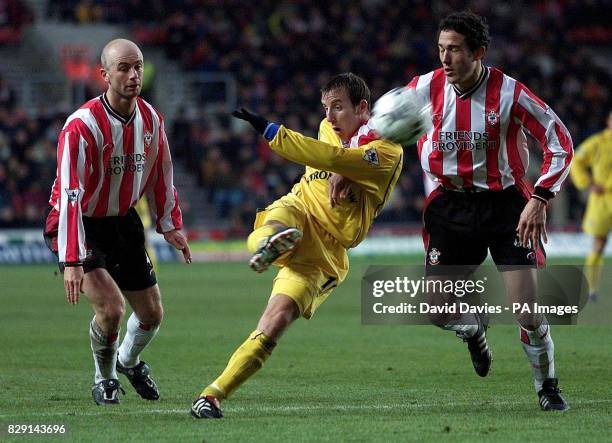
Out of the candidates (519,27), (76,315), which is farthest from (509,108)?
(519,27)

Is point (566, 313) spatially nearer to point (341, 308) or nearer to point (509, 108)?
point (509, 108)

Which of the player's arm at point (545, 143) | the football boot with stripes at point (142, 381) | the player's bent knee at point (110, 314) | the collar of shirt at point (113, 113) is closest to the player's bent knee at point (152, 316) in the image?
the football boot with stripes at point (142, 381)

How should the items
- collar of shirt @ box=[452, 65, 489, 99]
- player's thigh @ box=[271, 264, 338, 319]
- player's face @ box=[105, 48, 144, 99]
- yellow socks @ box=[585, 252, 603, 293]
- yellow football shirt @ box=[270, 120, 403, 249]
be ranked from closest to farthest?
yellow football shirt @ box=[270, 120, 403, 249] < player's thigh @ box=[271, 264, 338, 319] < player's face @ box=[105, 48, 144, 99] < collar of shirt @ box=[452, 65, 489, 99] < yellow socks @ box=[585, 252, 603, 293]

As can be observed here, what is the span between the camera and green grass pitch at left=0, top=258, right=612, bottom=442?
650 cm

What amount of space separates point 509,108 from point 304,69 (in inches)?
915

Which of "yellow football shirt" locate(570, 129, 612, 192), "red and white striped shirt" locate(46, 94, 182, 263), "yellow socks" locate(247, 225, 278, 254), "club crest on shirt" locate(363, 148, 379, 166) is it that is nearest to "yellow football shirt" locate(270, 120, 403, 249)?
"club crest on shirt" locate(363, 148, 379, 166)

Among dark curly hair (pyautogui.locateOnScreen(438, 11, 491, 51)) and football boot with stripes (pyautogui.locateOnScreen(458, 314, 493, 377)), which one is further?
football boot with stripes (pyautogui.locateOnScreen(458, 314, 493, 377))

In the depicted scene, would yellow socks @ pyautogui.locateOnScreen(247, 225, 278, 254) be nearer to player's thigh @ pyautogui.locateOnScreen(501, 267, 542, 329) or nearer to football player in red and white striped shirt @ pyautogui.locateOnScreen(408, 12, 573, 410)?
football player in red and white striped shirt @ pyautogui.locateOnScreen(408, 12, 573, 410)

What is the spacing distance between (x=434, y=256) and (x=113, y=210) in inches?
82.3

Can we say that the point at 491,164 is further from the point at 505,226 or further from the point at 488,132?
the point at 505,226

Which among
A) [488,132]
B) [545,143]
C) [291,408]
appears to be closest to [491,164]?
[488,132]

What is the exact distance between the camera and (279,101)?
95.7 ft

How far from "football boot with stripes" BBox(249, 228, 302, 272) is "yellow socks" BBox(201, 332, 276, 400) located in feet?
1.42

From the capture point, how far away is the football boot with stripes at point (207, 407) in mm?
6707
